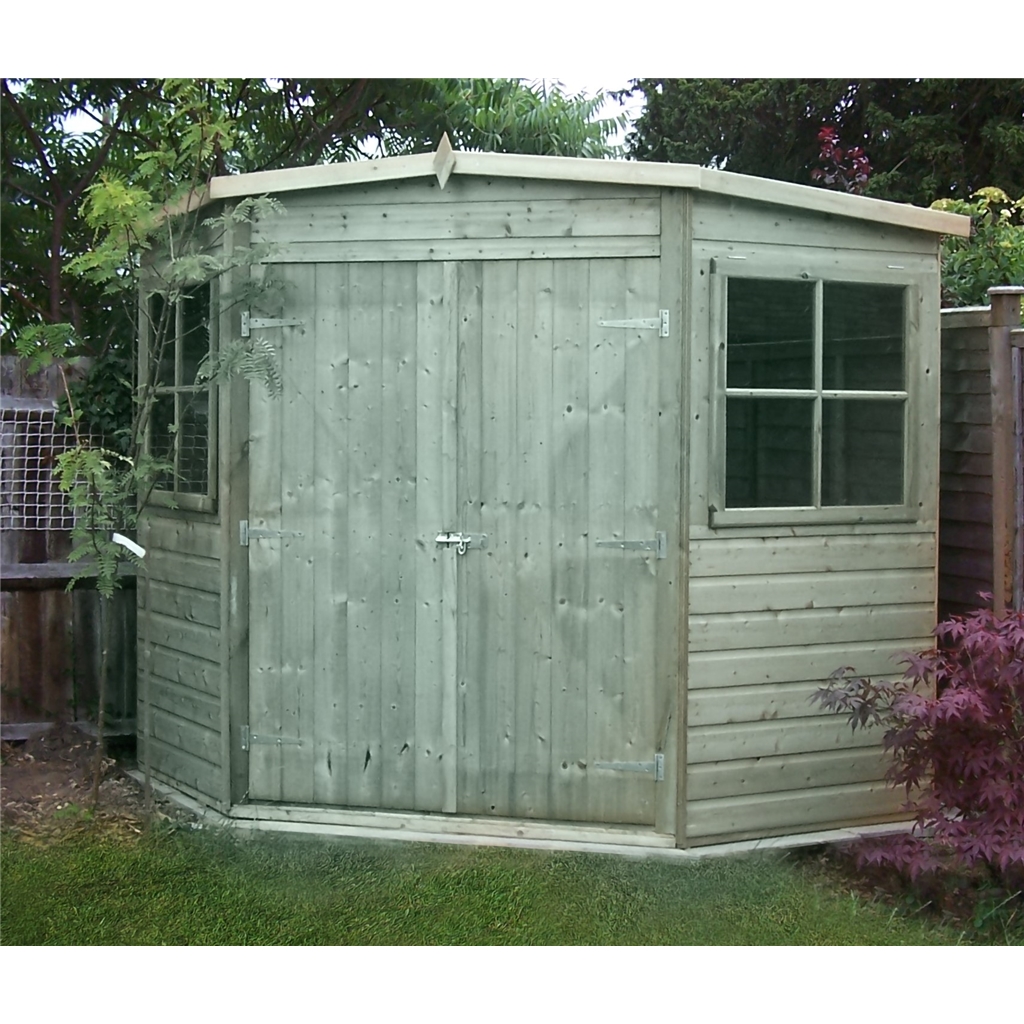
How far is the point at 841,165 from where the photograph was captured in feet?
25.9

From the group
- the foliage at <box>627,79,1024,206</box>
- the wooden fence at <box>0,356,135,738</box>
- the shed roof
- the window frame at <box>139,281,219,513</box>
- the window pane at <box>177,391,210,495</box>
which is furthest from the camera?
the foliage at <box>627,79,1024,206</box>

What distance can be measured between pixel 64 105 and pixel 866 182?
5053 millimetres

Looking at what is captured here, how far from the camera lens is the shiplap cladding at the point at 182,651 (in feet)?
14.8

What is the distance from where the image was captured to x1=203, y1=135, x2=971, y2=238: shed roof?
4.00 m

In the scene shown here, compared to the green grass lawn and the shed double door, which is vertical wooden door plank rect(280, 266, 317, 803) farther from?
the green grass lawn

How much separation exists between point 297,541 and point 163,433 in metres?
0.97

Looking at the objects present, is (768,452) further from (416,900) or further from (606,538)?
(416,900)

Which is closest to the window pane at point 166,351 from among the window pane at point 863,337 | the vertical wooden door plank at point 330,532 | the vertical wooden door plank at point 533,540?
the vertical wooden door plank at point 330,532

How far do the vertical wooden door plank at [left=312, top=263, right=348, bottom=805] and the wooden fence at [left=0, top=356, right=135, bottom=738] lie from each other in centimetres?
153

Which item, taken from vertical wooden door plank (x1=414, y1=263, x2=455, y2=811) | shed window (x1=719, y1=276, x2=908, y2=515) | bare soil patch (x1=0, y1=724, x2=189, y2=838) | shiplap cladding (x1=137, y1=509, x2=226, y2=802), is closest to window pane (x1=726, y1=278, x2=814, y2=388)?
shed window (x1=719, y1=276, x2=908, y2=515)

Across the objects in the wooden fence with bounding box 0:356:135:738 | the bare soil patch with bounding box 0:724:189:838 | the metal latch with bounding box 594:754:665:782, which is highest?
the wooden fence with bounding box 0:356:135:738

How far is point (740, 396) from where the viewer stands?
414cm

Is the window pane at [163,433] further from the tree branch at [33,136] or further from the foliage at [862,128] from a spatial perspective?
the foliage at [862,128]

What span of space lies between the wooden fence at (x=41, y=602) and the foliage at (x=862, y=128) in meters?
5.47
